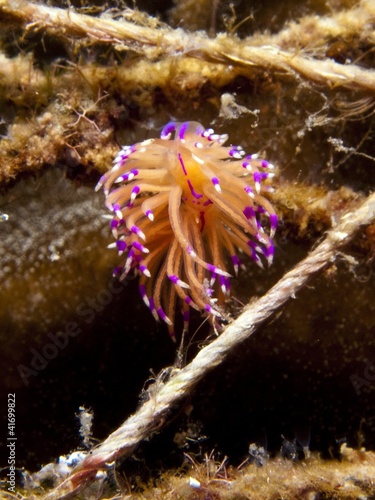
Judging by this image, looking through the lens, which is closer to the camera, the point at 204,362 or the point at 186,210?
the point at 204,362

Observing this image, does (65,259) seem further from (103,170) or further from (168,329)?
(168,329)

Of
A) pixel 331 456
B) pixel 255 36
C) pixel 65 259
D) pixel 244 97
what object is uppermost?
pixel 255 36

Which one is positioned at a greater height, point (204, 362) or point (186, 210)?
point (186, 210)

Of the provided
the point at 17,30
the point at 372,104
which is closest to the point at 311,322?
the point at 372,104
